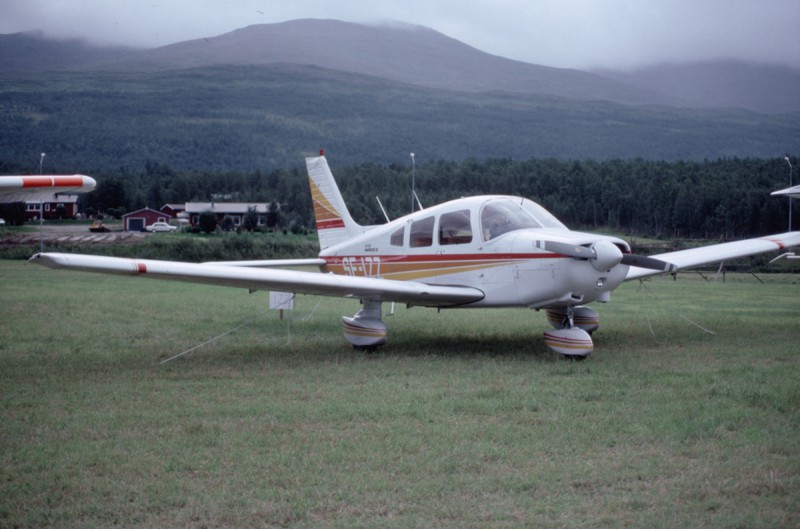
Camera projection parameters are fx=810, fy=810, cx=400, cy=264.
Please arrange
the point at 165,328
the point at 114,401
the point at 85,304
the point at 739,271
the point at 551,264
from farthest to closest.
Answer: the point at 739,271
the point at 85,304
the point at 165,328
the point at 551,264
the point at 114,401

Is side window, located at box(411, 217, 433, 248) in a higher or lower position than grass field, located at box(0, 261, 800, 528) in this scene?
higher

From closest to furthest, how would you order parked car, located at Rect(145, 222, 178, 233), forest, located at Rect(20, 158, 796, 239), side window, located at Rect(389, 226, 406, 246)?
side window, located at Rect(389, 226, 406, 246) → forest, located at Rect(20, 158, 796, 239) → parked car, located at Rect(145, 222, 178, 233)

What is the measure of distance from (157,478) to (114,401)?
9.12ft

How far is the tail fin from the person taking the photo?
14.3m

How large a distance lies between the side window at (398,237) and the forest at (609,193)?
103ft

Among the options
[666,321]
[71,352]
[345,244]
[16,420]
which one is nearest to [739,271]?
[666,321]

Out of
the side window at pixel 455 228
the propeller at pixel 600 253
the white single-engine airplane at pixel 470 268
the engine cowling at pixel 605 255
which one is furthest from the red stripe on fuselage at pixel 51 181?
the engine cowling at pixel 605 255

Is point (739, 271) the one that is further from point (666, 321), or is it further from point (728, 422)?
point (728, 422)

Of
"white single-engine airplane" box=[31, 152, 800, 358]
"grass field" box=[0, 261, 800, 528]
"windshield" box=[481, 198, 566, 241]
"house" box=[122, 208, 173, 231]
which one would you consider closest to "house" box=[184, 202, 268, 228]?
"house" box=[122, 208, 173, 231]

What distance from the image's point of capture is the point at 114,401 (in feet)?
26.3

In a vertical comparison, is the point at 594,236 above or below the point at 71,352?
above

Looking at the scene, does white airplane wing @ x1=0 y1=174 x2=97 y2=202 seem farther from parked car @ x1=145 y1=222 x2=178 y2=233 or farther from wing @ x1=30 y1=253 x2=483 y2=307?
parked car @ x1=145 y1=222 x2=178 y2=233

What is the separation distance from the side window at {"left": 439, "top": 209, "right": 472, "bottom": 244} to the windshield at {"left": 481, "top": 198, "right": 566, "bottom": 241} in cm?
25

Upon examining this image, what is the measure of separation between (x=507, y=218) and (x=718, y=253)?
4484mm
